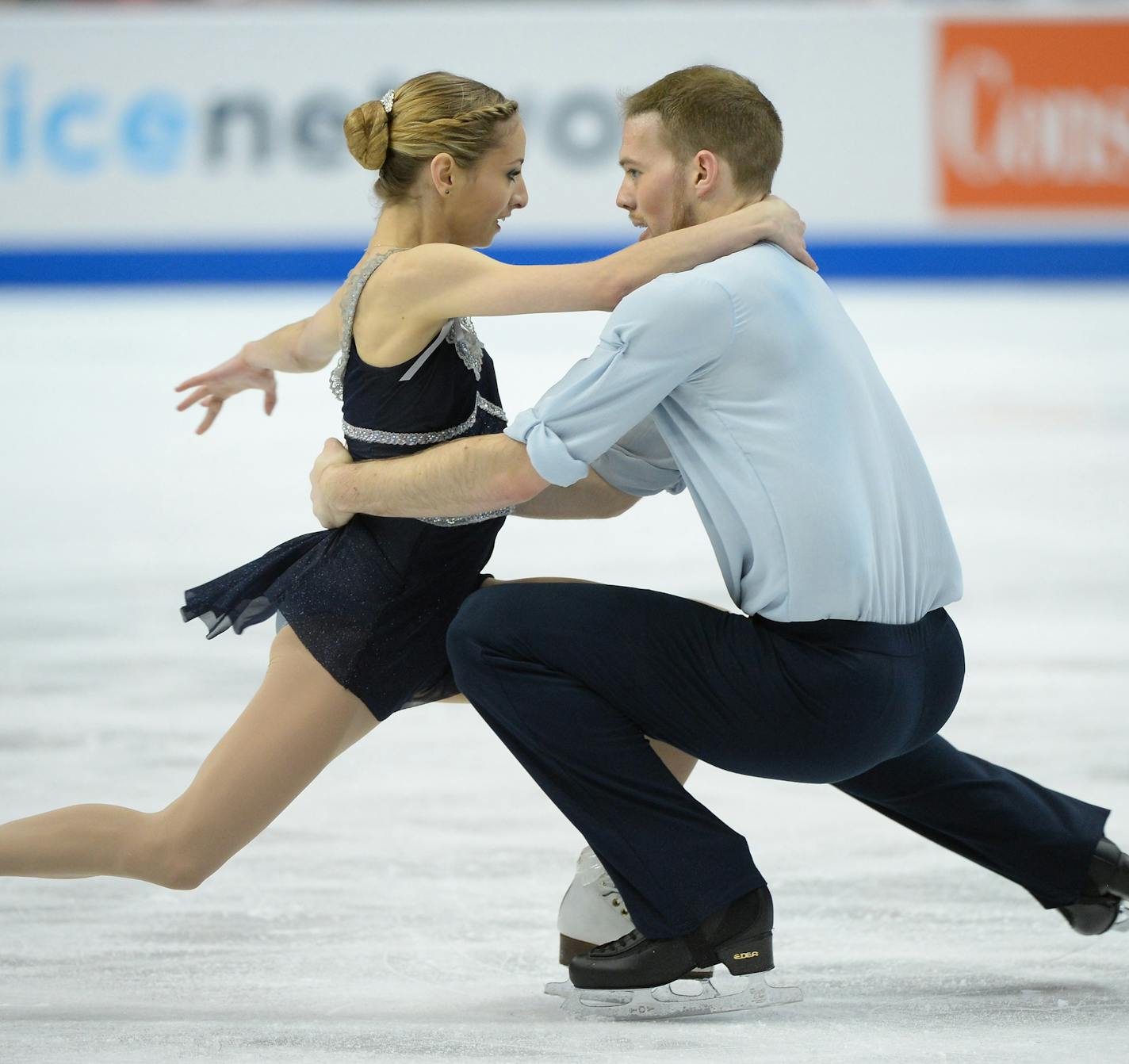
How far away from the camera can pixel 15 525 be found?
5.16 m

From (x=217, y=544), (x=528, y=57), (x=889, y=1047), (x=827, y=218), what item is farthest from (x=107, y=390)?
(x=889, y=1047)

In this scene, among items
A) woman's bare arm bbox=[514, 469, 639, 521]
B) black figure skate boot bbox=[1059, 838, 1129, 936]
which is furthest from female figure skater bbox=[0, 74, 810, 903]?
black figure skate boot bbox=[1059, 838, 1129, 936]

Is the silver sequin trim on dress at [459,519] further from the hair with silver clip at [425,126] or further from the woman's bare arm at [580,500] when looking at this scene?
the hair with silver clip at [425,126]

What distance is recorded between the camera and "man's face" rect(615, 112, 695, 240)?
6.77 feet

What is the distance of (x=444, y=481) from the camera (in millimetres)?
2037

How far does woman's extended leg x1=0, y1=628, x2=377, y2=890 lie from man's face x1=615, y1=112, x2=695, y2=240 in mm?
664

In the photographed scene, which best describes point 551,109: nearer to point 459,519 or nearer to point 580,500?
point 580,500

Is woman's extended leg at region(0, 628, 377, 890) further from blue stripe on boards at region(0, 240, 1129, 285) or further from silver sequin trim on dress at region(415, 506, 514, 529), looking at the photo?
blue stripe on boards at region(0, 240, 1129, 285)

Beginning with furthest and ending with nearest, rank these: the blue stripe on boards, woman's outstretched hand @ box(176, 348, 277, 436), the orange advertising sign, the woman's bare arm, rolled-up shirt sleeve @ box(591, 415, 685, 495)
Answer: the blue stripe on boards → the orange advertising sign → woman's outstretched hand @ box(176, 348, 277, 436) → the woman's bare arm → rolled-up shirt sleeve @ box(591, 415, 685, 495)

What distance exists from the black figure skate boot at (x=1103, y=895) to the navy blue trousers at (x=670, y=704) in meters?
0.34

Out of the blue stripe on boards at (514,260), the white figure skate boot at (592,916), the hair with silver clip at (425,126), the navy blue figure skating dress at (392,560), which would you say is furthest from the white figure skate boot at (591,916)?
the blue stripe on boards at (514,260)

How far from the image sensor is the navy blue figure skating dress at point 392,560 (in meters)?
2.15

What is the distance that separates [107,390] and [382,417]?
560cm

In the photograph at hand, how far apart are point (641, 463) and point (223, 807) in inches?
26.5
